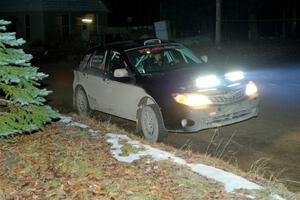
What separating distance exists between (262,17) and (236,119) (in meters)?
21.0

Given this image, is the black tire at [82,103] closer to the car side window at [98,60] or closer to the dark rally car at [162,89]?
the dark rally car at [162,89]

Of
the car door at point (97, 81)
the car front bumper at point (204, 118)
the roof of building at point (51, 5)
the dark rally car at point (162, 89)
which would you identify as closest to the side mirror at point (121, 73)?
the dark rally car at point (162, 89)

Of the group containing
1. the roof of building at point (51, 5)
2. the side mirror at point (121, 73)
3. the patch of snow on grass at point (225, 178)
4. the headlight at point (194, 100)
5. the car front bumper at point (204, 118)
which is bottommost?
the patch of snow on grass at point (225, 178)

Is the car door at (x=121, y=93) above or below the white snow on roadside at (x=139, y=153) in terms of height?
above

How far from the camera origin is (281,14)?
90.3 feet

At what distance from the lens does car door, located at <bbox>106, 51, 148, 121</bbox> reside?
28.1 feet

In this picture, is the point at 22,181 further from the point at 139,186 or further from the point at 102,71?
the point at 102,71

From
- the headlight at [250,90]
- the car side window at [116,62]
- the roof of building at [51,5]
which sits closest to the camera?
the headlight at [250,90]

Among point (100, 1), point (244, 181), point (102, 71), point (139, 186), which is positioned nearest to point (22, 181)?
point (139, 186)

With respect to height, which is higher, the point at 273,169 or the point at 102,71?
the point at 102,71

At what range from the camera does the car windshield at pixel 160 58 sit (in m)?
8.91

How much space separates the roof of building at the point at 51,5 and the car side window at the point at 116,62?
21.6 meters

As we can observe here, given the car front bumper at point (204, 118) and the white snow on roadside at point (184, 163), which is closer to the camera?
the white snow on roadside at point (184, 163)

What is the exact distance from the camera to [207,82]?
7914 millimetres
